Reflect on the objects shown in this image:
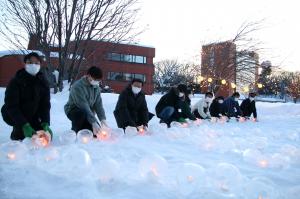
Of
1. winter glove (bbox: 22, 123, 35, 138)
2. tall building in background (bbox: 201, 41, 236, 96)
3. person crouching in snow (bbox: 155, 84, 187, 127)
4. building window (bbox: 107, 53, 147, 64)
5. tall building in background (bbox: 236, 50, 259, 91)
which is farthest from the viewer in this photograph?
building window (bbox: 107, 53, 147, 64)

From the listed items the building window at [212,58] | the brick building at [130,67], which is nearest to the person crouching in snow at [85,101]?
the building window at [212,58]

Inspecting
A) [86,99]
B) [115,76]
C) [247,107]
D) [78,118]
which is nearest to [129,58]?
[115,76]

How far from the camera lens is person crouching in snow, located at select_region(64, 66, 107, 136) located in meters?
5.95

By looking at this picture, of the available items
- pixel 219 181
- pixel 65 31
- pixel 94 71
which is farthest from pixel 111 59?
pixel 219 181

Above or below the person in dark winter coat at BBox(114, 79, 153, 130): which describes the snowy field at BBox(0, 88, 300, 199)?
below

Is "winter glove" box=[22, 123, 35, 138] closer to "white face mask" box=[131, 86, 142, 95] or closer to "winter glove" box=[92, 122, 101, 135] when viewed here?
"winter glove" box=[92, 122, 101, 135]

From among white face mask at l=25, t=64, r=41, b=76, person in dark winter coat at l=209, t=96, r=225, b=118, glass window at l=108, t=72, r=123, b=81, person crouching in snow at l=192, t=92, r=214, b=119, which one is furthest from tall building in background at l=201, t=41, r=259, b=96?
white face mask at l=25, t=64, r=41, b=76

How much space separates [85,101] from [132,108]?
136 cm

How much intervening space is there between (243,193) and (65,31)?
47.1ft

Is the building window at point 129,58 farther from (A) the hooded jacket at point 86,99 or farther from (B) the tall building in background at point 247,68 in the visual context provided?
(A) the hooded jacket at point 86,99

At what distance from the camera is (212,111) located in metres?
13.3

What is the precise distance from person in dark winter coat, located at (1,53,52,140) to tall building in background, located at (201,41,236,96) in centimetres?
Result: 2348

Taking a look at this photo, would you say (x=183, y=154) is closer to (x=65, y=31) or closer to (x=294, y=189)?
(x=294, y=189)

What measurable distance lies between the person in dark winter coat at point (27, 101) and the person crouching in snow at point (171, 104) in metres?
4.56
